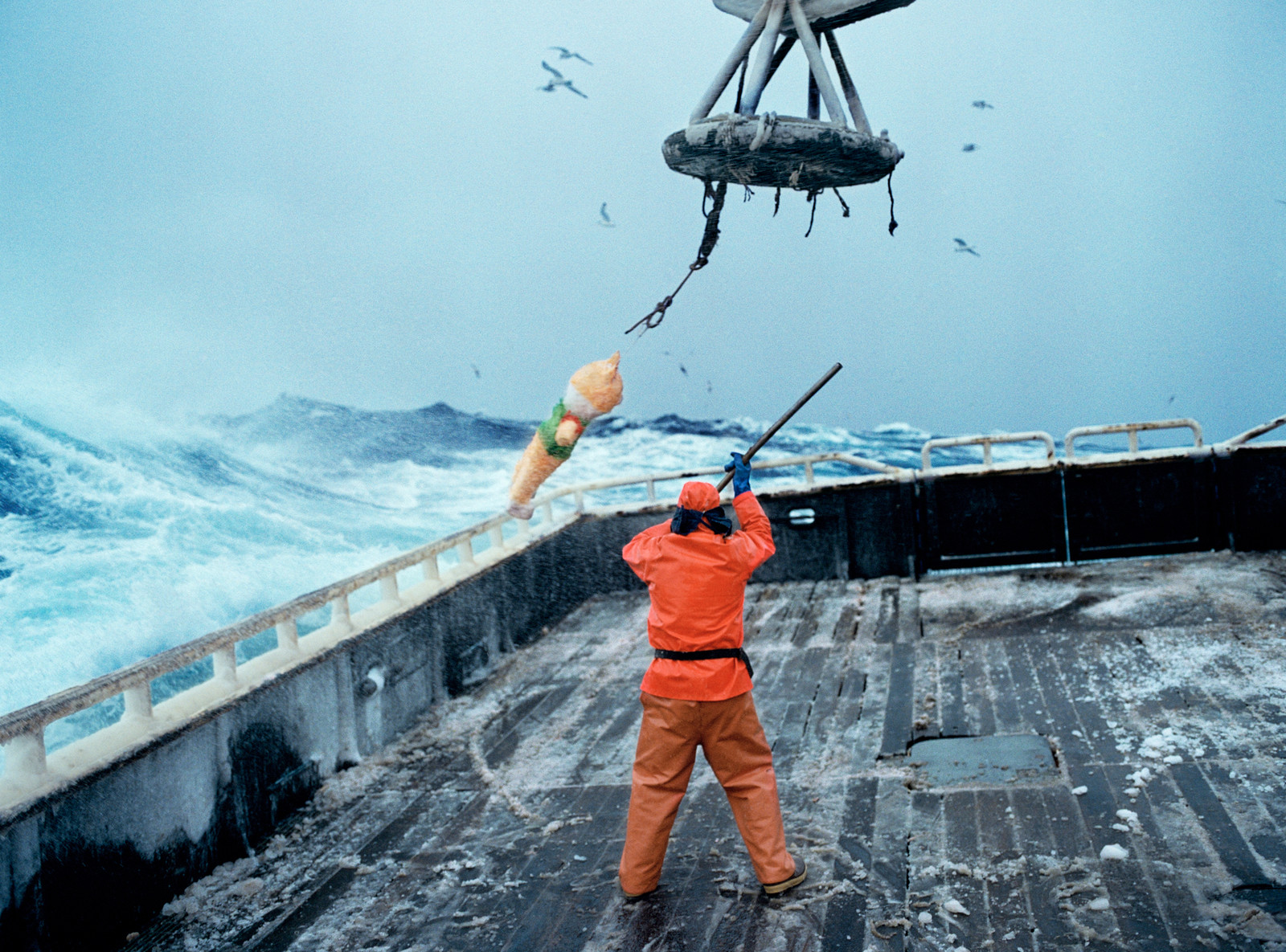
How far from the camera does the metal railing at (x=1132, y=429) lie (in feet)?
27.3

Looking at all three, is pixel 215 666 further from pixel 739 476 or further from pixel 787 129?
pixel 787 129

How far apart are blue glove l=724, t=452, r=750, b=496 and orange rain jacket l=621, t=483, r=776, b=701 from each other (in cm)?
25

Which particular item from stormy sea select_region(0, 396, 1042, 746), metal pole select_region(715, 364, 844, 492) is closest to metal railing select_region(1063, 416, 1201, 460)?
stormy sea select_region(0, 396, 1042, 746)

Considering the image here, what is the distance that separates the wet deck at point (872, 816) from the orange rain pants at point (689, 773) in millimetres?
169

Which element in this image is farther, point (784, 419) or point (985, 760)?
point (985, 760)

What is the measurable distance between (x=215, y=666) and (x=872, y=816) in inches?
121

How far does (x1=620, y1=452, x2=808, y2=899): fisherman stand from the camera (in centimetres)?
358

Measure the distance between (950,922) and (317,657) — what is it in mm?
3347

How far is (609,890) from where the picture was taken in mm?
3816

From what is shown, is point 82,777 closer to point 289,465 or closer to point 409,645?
point 409,645

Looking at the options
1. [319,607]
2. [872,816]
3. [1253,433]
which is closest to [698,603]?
[872,816]

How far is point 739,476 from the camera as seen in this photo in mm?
3896

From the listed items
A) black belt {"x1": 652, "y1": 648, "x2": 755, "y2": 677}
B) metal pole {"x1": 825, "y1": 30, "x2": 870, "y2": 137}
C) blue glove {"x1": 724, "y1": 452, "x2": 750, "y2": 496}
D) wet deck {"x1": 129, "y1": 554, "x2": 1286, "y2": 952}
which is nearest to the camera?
wet deck {"x1": 129, "y1": 554, "x2": 1286, "y2": 952}

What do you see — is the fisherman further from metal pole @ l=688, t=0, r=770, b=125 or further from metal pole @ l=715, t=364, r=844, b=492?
metal pole @ l=688, t=0, r=770, b=125
